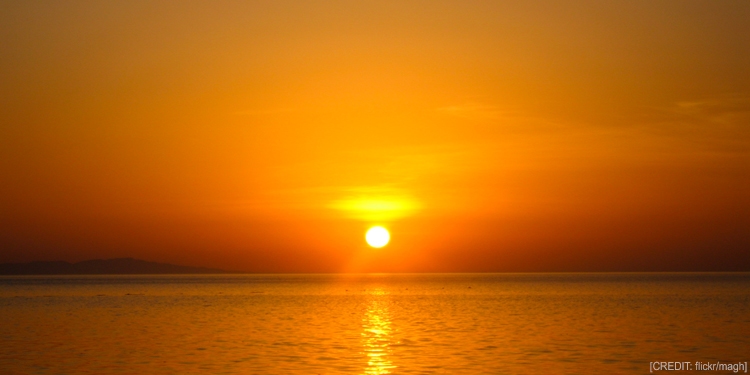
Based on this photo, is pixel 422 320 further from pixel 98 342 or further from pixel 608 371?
pixel 608 371

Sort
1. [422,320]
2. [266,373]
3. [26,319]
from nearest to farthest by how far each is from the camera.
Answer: [266,373], [422,320], [26,319]

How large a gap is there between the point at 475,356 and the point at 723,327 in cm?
2457

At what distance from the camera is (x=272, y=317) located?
2709 inches

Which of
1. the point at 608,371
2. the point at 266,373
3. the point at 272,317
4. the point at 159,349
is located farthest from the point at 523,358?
the point at 272,317

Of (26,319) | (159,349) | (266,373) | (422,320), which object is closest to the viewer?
(266,373)

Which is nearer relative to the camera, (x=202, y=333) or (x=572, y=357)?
(x=572, y=357)

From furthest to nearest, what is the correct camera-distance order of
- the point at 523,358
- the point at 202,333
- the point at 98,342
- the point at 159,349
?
the point at 202,333 → the point at 98,342 → the point at 159,349 → the point at 523,358

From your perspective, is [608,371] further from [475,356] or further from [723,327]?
[723,327]

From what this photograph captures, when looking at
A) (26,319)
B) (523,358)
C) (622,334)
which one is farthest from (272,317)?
(523,358)

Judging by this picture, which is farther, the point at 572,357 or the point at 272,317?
the point at 272,317

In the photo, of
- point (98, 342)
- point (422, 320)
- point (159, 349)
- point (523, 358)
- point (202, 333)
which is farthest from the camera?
point (422, 320)

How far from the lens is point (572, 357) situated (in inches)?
1438

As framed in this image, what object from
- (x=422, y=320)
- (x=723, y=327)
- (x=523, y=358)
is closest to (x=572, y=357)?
(x=523, y=358)

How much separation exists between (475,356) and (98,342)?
23.2m
